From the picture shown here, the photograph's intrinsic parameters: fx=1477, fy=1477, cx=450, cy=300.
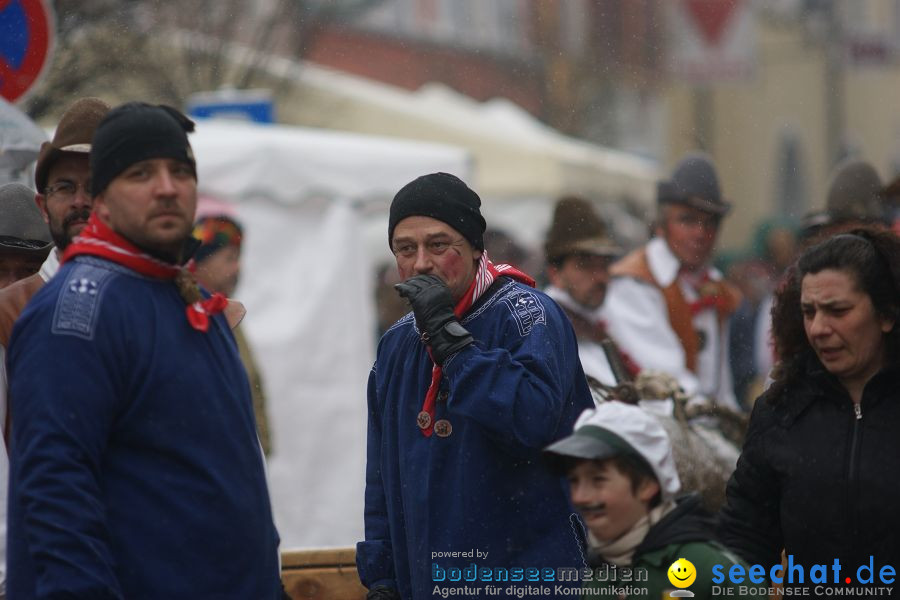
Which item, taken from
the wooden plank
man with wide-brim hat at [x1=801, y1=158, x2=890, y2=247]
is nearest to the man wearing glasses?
the wooden plank

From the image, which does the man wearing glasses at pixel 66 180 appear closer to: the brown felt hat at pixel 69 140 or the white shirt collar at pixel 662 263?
the brown felt hat at pixel 69 140

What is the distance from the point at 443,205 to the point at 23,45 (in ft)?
10.3

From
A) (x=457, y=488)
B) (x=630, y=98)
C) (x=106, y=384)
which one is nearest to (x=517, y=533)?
(x=457, y=488)

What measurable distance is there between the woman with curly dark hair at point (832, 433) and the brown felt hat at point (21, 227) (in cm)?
229

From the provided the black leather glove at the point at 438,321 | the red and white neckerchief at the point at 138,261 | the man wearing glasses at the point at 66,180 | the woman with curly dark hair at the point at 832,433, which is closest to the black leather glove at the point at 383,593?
the black leather glove at the point at 438,321

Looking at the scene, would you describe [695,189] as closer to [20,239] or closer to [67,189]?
[67,189]

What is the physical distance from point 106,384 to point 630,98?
29892 millimetres

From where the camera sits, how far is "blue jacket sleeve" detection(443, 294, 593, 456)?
13.0ft

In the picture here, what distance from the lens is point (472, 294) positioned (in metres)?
4.27

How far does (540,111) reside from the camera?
2873cm

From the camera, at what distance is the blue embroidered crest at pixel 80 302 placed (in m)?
3.46

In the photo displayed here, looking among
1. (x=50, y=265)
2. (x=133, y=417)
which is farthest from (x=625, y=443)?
(x=50, y=265)

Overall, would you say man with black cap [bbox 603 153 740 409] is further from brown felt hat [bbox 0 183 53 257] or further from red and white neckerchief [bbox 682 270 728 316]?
brown felt hat [bbox 0 183 53 257]

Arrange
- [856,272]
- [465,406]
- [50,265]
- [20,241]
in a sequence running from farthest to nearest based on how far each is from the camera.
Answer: [50,265] → [20,241] → [856,272] → [465,406]
